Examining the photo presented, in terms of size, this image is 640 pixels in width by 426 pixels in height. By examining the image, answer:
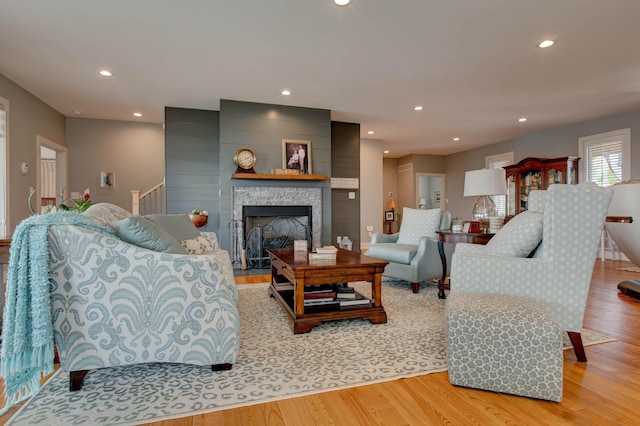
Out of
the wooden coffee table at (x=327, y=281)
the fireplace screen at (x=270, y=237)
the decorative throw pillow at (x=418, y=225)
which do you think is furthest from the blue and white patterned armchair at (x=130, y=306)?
the fireplace screen at (x=270, y=237)

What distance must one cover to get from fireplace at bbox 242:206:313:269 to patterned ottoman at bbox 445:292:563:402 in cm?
355

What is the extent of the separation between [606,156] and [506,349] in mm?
6235

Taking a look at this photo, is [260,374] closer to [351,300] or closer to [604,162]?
[351,300]

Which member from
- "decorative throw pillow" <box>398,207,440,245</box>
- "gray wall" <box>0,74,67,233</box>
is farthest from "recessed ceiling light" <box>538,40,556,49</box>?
"gray wall" <box>0,74,67,233</box>

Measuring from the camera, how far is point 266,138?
5.16 meters

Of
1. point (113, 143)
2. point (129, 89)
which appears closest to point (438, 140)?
point (129, 89)

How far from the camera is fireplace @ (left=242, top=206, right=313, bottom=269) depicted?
16.9 ft

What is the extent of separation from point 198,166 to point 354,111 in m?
2.72

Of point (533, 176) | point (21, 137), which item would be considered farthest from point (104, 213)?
point (533, 176)

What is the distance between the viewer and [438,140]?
25.8 feet

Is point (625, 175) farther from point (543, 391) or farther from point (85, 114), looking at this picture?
point (85, 114)

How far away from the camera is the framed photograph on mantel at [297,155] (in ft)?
17.2

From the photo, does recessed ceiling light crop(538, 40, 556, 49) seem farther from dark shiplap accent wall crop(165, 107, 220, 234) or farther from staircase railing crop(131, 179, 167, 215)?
staircase railing crop(131, 179, 167, 215)

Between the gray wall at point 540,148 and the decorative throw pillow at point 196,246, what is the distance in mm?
6650
